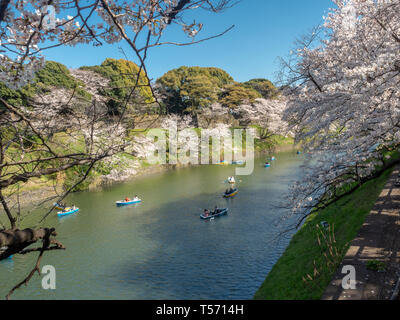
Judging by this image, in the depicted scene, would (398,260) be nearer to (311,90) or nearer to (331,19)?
(311,90)

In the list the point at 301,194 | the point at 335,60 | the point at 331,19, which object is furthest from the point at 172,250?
the point at 331,19

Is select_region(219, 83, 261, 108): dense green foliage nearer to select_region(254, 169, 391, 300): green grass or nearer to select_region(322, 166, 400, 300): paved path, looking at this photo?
select_region(254, 169, 391, 300): green grass

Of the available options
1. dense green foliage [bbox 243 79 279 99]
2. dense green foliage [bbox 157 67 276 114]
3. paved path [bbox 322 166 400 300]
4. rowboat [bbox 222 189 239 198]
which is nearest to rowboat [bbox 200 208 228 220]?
rowboat [bbox 222 189 239 198]

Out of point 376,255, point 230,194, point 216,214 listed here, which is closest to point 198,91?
point 230,194

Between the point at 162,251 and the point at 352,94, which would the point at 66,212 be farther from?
the point at 352,94

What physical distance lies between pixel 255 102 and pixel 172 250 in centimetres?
3919

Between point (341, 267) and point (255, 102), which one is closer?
point (341, 267)

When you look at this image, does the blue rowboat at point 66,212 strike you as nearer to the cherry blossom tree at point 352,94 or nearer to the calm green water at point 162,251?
the calm green water at point 162,251

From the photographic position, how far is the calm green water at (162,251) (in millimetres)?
9586

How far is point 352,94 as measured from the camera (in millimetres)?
5215

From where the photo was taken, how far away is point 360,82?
471 cm

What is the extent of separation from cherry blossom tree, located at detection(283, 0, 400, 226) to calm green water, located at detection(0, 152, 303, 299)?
167 inches

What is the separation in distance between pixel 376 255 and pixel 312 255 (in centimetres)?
344

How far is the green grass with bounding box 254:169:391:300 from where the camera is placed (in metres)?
6.68
